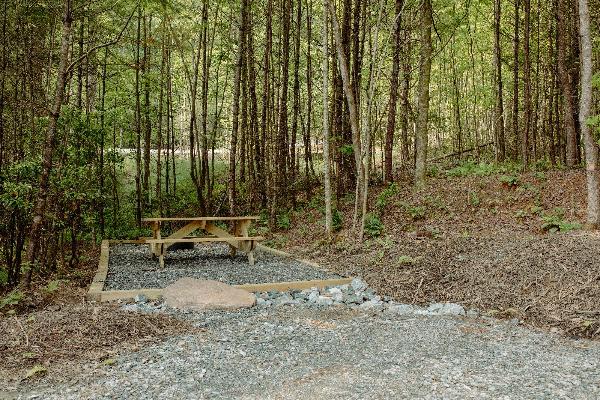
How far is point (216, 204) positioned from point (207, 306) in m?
11.5

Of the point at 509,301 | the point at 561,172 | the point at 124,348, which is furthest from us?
the point at 561,172

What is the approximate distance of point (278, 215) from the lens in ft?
46.6

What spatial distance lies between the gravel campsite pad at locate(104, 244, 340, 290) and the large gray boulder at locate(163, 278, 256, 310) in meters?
0.96

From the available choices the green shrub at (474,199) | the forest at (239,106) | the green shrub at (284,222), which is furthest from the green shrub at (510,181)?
the green shrub at (284,222)

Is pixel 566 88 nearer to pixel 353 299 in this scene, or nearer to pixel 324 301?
pixel 353 299

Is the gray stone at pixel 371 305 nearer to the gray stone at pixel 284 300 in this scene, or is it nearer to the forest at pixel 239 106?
the gray stone at pixel 284 300

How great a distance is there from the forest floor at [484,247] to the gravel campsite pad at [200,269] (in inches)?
27.1

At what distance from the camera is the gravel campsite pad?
728 cm

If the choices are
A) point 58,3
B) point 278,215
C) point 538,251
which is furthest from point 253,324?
point 278,215

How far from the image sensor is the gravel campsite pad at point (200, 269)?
7.28 metres

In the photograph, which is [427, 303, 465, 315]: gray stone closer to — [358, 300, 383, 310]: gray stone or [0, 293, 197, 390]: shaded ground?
[358, 300, 383, 310]: gray stone

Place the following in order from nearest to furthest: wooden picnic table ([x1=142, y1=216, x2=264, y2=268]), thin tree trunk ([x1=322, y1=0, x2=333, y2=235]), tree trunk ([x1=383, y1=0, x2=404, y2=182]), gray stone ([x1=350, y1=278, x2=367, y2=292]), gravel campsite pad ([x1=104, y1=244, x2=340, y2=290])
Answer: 1. gray stone ([x1=350, y1=278, x2=367, y2=292])
2. gravel campsite pad ([x1=104, y1=244, x2=340, y2=290])
3. wooden picnic table ([x1=142, y1=216, x2=264, y2=268])
4. thin tree trunk ([x1=322, y1=0, x2=333, y2=235])
5. tree trunk ([x1=383, y1=0, x2=404, y2=182])

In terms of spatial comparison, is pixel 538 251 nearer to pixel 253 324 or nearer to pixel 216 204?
pixel 253 324

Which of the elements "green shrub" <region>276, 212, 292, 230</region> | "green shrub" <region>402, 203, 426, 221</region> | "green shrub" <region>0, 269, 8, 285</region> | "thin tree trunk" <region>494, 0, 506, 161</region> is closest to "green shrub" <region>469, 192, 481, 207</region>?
"green shrub" <region>402, 203, 426, 221</region>
